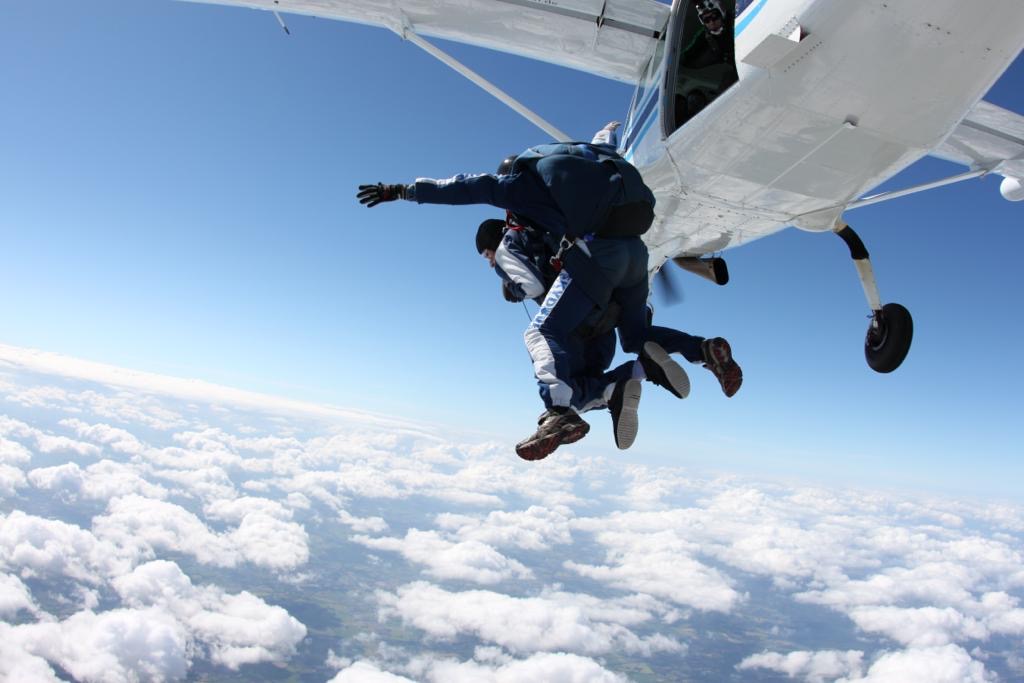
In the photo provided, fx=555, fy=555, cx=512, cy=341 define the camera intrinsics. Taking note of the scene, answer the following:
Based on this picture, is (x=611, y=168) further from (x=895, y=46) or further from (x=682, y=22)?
(x=682, y=22)

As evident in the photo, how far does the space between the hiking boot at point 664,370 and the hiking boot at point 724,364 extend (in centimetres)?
17

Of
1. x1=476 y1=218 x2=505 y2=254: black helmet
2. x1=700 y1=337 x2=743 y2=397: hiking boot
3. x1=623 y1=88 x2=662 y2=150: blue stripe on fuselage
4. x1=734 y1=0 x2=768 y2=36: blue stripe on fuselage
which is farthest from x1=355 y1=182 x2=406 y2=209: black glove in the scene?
x1=623 y1=88 x2=662 y2=150: blue stripe on fuselage

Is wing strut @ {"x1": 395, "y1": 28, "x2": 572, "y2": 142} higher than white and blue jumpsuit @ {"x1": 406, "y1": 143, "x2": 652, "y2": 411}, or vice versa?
wing strut @ {"x1": 395, "y1": 28, "x2": 572, "y2": 142}

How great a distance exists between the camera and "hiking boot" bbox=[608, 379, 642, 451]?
2973mm

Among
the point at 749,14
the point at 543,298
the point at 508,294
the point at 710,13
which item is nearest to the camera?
the point at 543,298

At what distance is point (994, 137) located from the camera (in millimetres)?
7676

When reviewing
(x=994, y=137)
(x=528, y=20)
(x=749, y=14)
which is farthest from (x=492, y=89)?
(x=994, y=137)

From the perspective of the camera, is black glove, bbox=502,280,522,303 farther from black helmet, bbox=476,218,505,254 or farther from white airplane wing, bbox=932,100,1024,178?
white airplane wing, bbox=932,100,1024,178

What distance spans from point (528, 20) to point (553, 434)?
5.64m

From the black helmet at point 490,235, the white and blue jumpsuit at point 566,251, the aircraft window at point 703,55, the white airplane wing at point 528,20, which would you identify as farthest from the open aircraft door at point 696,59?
the black helmet at point 490,235

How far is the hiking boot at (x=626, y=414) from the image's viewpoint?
9.75ft

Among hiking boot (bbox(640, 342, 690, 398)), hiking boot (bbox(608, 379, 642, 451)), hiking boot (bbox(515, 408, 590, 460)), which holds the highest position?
hiking boot (bbox(640, 342, 690, 398))

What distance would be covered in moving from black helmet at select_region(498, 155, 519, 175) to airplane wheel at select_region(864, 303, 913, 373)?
3.82 meters

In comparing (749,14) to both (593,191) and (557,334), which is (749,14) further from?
(557,334)
